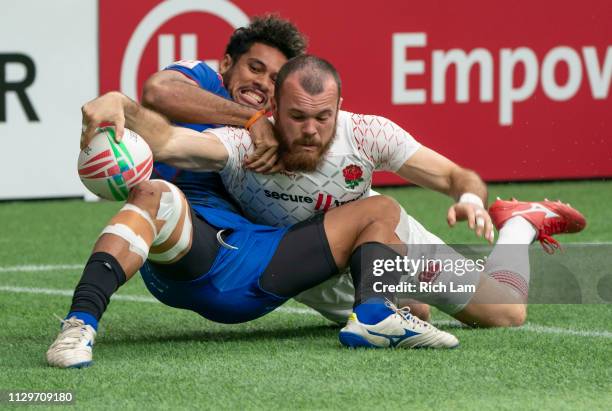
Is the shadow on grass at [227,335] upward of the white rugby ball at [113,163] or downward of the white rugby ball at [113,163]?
downward

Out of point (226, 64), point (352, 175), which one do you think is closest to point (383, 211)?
point (352, 175)

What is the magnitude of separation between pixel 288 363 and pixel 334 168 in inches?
36.5

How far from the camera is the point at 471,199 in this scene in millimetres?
4918

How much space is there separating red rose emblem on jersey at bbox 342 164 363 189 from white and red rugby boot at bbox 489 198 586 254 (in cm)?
122

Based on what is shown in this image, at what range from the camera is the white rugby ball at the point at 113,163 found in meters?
4.98

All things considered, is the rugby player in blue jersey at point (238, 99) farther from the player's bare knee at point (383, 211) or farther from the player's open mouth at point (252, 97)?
the player's bare knee at point (383, 211)

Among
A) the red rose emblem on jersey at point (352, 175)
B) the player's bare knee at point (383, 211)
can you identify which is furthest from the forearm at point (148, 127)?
the player's bare knee at point (383, 211)

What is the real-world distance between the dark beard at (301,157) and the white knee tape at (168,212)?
55 cm

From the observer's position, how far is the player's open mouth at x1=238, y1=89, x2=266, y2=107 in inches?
246

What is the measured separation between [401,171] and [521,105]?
18.4ft

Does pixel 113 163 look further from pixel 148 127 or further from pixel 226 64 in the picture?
pixel 226 64

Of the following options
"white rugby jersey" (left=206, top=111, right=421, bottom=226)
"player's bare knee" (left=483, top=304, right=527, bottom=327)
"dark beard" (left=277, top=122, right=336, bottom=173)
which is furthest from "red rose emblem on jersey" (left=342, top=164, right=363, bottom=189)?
"player's bare knee" (left=483, top=304, right=527, bottom=327)

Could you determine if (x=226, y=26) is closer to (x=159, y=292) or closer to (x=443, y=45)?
(x=443, y=45)

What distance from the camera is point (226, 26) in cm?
1031
